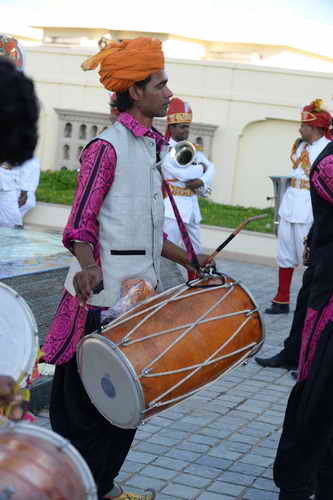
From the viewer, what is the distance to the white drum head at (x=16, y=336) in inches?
121

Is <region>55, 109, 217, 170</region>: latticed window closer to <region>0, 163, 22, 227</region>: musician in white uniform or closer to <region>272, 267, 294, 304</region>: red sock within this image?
<region>0, 163, 22, 227</region>: musician in white uniform

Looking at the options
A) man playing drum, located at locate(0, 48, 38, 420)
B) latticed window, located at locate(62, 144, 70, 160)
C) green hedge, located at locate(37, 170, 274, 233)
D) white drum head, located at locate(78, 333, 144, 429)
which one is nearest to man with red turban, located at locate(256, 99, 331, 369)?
green hedge, located at locate(37, 170, 274, 233)

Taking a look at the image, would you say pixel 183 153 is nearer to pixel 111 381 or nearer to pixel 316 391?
pixel 316 391

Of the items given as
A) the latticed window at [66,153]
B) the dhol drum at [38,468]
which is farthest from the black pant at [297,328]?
the latticed window at [66,153]

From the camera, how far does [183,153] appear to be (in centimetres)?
886

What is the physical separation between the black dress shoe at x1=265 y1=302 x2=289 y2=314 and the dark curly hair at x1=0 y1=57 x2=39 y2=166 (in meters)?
6.85

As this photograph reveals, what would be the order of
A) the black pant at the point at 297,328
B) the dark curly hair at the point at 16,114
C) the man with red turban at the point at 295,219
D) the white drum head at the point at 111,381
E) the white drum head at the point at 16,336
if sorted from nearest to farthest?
1. the dark curly hair at the point at 16,114
2. the white drum head at the point at 16,336
3. the white drum head at the point at 111,381
4. the black pant at the point at 297,328
5. the man with red turban at the point at 295,219

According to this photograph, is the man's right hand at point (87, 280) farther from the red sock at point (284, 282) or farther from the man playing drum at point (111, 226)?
the red sock at point (284, 282)

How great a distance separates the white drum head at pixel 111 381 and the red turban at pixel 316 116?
4.88m

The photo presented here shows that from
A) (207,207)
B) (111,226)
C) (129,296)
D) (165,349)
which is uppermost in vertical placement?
(111,226)

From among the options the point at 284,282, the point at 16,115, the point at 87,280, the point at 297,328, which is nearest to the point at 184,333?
the point at 87,280

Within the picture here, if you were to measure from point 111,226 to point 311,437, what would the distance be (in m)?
1.20

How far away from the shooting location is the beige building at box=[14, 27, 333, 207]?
1675 centimetres

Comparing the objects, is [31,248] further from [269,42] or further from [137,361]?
[269,42]
